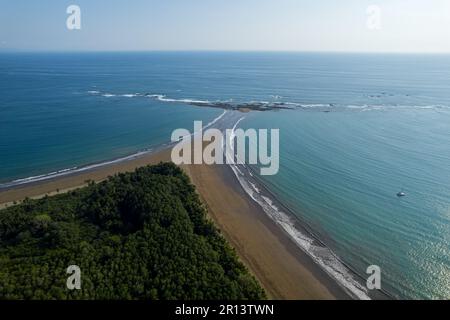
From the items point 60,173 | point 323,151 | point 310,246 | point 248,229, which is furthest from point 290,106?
point 310,246

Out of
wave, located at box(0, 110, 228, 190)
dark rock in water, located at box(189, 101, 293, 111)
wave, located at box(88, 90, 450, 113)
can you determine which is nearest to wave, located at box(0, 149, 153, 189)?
wave, located at box(0, 110, 228, 190)

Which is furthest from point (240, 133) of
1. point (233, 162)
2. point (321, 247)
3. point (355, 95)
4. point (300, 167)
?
point (355, 95)

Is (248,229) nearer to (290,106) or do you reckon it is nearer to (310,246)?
(310,246)

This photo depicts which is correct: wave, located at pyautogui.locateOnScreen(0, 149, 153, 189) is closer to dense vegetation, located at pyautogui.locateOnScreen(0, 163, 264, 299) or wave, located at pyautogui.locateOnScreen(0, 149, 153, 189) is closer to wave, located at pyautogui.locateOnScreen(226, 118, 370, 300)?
dense vegetation, located at pyautogui.locateOnScreen(0, 163, 264, 299)

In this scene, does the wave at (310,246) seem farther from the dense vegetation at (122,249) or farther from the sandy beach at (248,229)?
the dense vegetation at (122,249)

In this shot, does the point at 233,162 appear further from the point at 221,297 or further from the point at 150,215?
the point at 221,297

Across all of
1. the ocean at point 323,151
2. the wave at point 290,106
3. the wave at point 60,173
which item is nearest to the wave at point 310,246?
the ocean at point 323,151
